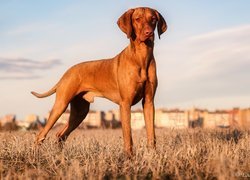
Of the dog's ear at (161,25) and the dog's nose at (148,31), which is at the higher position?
the dog's ear at (161,25)

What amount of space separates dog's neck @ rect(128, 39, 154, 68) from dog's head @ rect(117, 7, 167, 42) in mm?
105

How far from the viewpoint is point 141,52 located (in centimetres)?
802

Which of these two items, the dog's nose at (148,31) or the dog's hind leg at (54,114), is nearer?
the dog's nose at (148,31)

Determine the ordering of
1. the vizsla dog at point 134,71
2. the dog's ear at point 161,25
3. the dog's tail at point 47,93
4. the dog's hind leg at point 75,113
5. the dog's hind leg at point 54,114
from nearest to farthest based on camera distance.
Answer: the vizsla dog at point 134,71 < the dog's ear at point 161,25 < the dog's hind leg at point 54,114 < the dog's hind leg at point 75,113 < the dog's tail at point 47,93

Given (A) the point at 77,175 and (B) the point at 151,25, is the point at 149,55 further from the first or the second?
(A) the point at 77,175

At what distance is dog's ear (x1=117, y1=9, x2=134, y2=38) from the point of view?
26.1 ft

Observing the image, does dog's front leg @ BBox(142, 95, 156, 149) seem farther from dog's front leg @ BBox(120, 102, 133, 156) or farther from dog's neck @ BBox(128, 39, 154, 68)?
dog's neck @ BBox(128, 39, 154, 68)

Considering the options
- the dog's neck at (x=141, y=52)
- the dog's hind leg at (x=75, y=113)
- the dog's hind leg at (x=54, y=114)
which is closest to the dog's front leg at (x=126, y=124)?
the dog's neck at (x=141, y=52)

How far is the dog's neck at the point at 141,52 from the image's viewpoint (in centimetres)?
802

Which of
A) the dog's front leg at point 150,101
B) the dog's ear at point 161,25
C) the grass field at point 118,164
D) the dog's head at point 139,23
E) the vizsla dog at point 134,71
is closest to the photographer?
the grass field at point 118,164

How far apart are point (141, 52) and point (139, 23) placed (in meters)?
0.47

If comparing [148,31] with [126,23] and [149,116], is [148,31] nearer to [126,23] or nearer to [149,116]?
[126,23]

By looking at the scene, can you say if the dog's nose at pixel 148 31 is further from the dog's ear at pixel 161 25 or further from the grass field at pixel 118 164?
the grass field at pixel 118 164

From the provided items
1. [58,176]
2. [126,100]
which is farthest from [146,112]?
[58,176]
